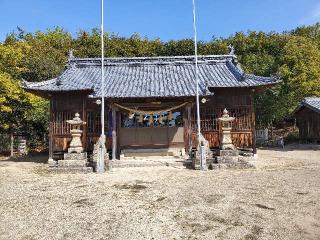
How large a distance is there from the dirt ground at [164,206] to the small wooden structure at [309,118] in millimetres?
15379

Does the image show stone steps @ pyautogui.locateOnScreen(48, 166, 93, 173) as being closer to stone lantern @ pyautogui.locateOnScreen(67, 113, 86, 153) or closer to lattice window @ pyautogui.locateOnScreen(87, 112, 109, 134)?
stone lantern @ pyautogui.locateOnScreen(67, 113, 86, 153)

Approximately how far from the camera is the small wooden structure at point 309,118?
90.3ft

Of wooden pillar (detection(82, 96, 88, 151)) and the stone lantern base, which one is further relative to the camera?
wooden pillar (detection(82, 96, 88, 151))

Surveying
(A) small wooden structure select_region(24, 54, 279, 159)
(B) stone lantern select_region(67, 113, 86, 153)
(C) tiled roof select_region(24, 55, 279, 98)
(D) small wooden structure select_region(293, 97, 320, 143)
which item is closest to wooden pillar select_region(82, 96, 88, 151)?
(A) small wooden structure select_region(24, 54, 279, 159)

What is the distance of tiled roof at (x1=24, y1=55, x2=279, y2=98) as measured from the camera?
58.6 feet

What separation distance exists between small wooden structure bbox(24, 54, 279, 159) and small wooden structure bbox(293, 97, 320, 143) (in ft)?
34.6

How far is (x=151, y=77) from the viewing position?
806 inches

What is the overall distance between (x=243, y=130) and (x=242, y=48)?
86.4ft

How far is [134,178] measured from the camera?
12945mm

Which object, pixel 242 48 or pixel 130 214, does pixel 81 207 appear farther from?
pixel 242 48

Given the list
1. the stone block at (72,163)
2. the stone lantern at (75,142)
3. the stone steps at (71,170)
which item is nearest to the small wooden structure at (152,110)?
the stone lantern at (75,142)

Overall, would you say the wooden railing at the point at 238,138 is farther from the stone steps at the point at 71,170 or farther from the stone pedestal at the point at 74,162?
the stone steps at the point at 71,170

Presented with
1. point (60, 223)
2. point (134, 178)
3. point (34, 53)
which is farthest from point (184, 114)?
point (34, 53)

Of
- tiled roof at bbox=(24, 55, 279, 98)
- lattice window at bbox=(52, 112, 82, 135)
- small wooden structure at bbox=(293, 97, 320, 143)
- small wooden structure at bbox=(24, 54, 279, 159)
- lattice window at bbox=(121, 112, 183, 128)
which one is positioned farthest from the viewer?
small wooden structure at bbox=(293, 97, 320, 143)
